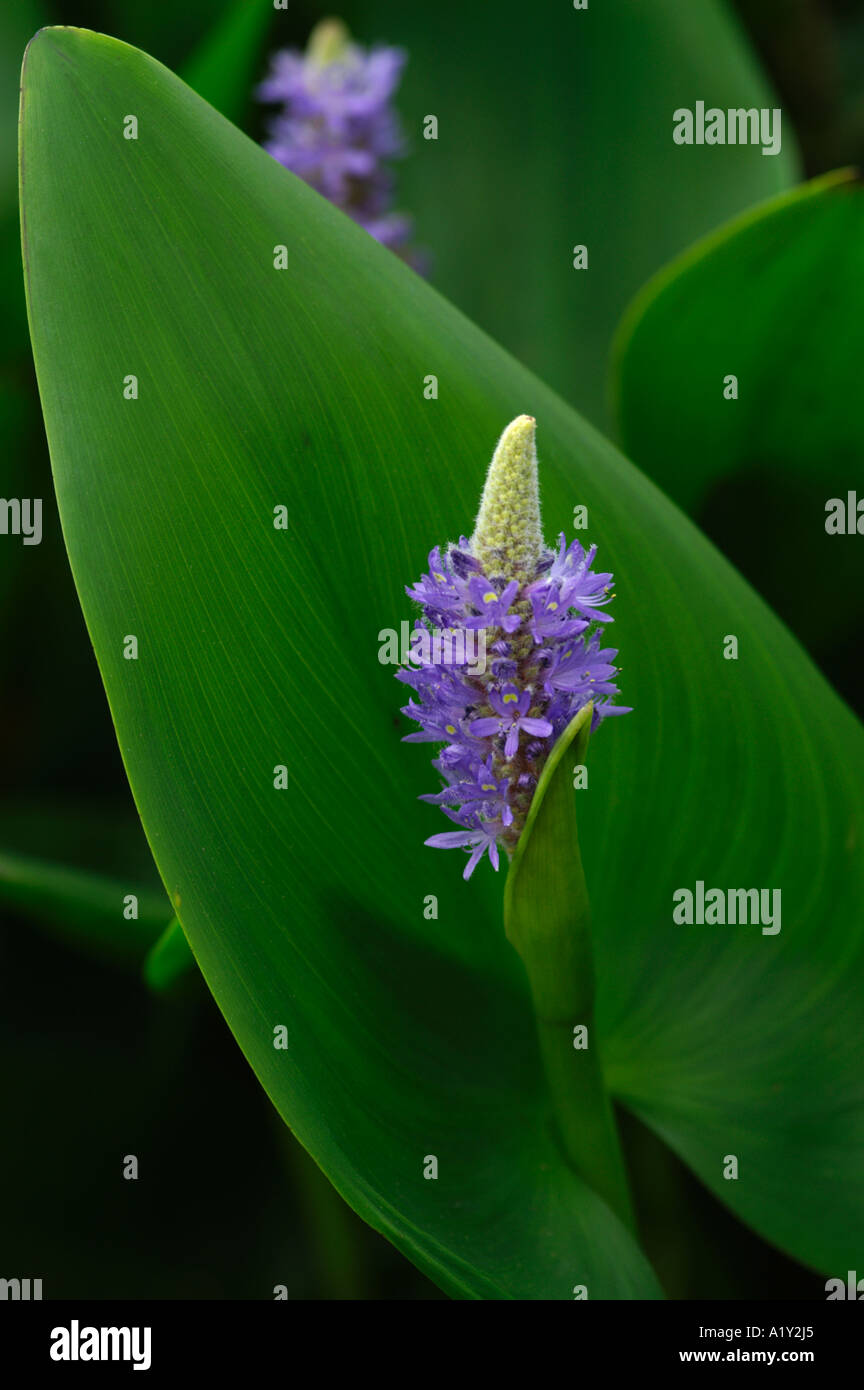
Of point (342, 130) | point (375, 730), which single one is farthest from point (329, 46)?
point (375, 730)

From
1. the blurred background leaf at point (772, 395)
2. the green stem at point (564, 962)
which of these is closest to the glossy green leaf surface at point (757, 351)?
→ the blurred background leaf at point (772, 395)

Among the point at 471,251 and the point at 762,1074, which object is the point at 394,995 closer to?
the point at 762,1074

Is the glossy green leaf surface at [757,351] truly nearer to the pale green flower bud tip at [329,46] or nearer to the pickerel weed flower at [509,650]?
the pale green flower bud tip at [329,46]

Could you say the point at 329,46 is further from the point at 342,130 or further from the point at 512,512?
the point at 512,512

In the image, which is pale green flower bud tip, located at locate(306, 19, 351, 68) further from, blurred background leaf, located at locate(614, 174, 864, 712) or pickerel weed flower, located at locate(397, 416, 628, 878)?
pickerel weed flower, located at locate(397, 416, 628, 878)

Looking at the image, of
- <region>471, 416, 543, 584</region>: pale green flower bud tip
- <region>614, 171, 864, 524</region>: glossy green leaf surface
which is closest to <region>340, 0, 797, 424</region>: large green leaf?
<region>614, 171, 864, 524</region>: glossy green leaf surface

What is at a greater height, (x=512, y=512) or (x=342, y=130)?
(x=342, y=130)
